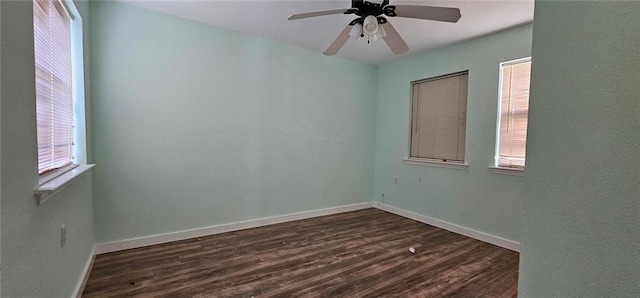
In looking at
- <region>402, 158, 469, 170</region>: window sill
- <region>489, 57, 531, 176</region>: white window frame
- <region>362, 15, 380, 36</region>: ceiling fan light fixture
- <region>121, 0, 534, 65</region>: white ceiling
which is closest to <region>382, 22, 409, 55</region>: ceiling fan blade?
<region>362, 15, 380, 36</region>: ceiling fan light fixture

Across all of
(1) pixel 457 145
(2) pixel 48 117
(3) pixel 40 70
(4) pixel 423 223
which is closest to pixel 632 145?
(3) pixel 40 70

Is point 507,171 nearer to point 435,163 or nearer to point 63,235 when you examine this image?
point 435,163

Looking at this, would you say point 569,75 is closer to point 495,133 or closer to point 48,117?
point 48,117

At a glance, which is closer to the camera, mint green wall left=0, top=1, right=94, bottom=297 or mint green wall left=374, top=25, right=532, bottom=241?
mint green wall left=0, top=1, right=94, bottom=297

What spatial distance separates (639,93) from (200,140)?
3409 mm

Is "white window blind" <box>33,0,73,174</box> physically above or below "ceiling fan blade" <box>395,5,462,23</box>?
below

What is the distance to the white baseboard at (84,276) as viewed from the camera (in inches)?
78.2

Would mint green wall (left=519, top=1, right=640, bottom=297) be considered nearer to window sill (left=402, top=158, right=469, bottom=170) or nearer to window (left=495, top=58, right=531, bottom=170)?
window (left=495, top=58, right=531, bottom=170)

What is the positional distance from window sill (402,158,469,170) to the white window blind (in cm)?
401

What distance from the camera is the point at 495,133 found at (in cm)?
330

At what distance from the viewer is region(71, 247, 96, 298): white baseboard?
1.99 m

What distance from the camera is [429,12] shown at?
188cm

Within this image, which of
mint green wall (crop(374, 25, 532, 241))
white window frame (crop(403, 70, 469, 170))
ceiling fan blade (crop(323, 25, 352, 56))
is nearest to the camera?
ceiling fan blade (crop(323, 25, 352, 56))

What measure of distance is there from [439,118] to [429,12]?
7.84 ft
